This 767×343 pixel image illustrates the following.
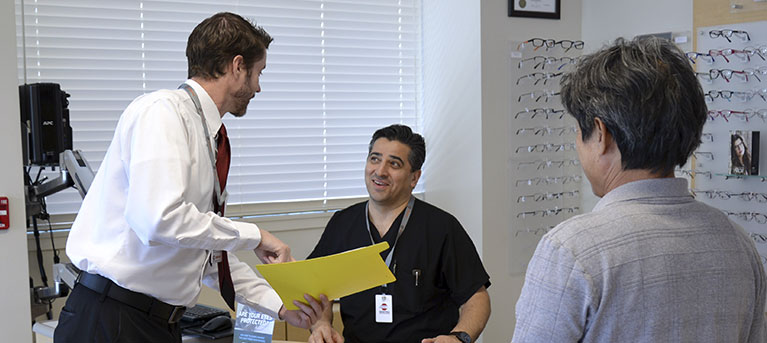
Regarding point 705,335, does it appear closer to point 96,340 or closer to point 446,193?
point 96,340

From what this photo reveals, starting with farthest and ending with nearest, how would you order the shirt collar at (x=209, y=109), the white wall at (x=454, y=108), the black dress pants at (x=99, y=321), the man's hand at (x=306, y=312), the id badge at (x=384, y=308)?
1. the white wall at (x=454, y=108)
2. the id badge at (x=384, y=308)
3. the man's hand at (x=306, y=312)
4. the shirt collar at (x=209, y=109)
5. the black dress pants at (x=99, y=321)

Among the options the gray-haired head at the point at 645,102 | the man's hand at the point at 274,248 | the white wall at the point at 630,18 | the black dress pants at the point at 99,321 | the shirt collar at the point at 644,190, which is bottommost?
the black dress pants at the point at 99,321

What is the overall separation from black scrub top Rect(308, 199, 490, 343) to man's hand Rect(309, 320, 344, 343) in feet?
0.58

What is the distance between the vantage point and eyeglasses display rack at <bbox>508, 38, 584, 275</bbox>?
391 cm

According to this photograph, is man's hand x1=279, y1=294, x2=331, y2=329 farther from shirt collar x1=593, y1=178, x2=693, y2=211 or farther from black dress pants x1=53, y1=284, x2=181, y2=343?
shirt collar x1=593, y1=178, x2=693, y2=211

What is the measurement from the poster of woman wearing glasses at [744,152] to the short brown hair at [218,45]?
7.27 feet

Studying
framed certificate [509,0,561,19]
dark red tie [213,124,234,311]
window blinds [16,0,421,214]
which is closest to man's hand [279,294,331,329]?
dark red tie [213,124,234,311]

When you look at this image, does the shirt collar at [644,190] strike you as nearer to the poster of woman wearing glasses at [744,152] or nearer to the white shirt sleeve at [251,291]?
the white shirt sleeve at [251,291]

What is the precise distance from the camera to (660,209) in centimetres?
114

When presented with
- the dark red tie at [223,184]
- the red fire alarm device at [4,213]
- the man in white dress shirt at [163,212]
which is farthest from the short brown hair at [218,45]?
the red fire alarm device at [4,213]

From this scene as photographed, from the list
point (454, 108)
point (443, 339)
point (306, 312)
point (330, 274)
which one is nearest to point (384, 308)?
point (443, 339)

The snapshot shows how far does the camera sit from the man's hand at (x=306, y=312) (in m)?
2.09

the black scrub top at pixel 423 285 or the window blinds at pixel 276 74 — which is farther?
the window blinds at pixel 276 74

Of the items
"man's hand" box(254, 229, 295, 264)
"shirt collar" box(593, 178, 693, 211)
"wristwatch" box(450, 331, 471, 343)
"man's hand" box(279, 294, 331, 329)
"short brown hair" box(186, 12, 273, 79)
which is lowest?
"wristwatch" box(450, 331, 471, 343)
